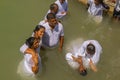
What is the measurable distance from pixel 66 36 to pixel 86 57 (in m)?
1.40

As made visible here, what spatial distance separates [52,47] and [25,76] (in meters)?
1.08

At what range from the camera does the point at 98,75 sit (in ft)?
25.4

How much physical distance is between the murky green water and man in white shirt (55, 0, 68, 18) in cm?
38

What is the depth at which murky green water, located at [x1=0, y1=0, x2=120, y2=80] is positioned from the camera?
25.2ft

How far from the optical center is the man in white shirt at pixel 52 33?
23.8 ft

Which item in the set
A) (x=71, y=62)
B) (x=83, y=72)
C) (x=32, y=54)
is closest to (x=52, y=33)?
(x=71, y=62)

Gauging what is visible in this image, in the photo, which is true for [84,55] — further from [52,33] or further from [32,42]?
[32,42]

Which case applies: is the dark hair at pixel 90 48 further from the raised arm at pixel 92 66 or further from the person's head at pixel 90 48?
the raised arm at pixel 92 66

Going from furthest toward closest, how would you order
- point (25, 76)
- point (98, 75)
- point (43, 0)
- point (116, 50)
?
point (43, 0), point (116, 50), point (98, 75), point (25, 76)

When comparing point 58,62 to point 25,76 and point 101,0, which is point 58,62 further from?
point 101,0

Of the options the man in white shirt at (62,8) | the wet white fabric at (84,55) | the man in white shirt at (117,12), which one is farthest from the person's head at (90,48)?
the man in white shirt at (117,12)

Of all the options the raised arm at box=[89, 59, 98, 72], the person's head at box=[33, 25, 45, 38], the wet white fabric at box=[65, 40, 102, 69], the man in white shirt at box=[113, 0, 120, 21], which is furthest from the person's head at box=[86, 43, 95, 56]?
the man in white shirt at box=[113, 0, 120, 21]

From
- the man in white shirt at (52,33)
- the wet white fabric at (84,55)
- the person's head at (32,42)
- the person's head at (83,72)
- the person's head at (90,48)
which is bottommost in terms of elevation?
the person's head at (83,72)

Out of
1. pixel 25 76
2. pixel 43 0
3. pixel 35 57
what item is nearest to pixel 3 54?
pixel 25 76
